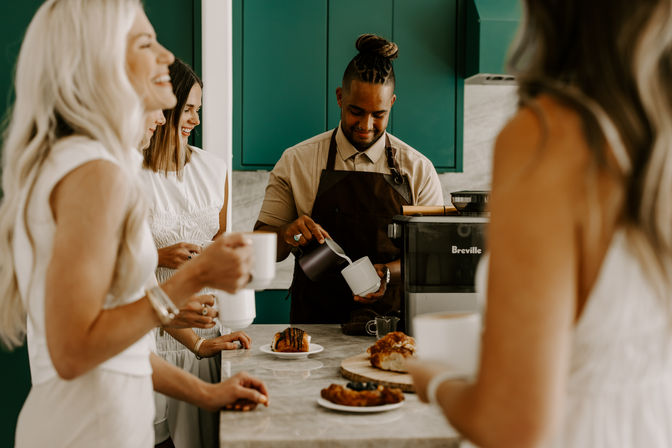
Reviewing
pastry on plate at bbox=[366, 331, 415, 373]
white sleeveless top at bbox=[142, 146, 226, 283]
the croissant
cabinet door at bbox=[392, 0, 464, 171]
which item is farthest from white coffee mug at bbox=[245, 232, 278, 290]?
cabinet door at bbox=[392, 0, 464, 171]

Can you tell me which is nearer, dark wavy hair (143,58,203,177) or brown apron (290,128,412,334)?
dark wavy hair (143,58,203,177)

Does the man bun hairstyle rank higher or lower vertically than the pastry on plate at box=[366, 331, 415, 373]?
higher

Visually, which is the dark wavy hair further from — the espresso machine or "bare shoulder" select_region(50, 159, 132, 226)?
"bare shoulder" select_region(50, 159, 132, 226)

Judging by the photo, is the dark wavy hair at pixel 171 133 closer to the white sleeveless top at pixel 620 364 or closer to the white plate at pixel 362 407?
the white plate at pixel 362 407

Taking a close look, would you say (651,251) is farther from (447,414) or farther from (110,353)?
(110,353)

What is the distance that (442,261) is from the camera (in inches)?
73.7

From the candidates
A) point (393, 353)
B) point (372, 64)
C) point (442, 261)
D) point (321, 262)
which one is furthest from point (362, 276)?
point (372, 64)

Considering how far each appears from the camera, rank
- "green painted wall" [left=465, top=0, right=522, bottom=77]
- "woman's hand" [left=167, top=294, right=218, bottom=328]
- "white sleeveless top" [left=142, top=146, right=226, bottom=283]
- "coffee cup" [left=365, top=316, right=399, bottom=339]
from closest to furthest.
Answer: "woman's hand" [left=167, top=294, right=218, bottom=328] → "coffee cup" [left=365, top=316, right=399, bottom=339] → "white sleeveless top" [left=142, top=146, right=226, bottom=283] → "green painted wall" [left=465, top=0, right=522, bottom=77]

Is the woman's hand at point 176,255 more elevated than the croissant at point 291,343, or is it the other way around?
the woman's hand at point 176,255

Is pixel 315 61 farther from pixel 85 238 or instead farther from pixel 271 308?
pixel 85 238

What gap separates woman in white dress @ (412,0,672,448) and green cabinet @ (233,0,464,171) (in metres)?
2.74

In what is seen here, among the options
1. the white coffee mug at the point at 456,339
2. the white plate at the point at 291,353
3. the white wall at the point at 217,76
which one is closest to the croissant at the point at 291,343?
the white plate at the point at 291,353

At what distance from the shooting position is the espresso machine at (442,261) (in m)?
1.86

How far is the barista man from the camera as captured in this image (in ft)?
8.60
